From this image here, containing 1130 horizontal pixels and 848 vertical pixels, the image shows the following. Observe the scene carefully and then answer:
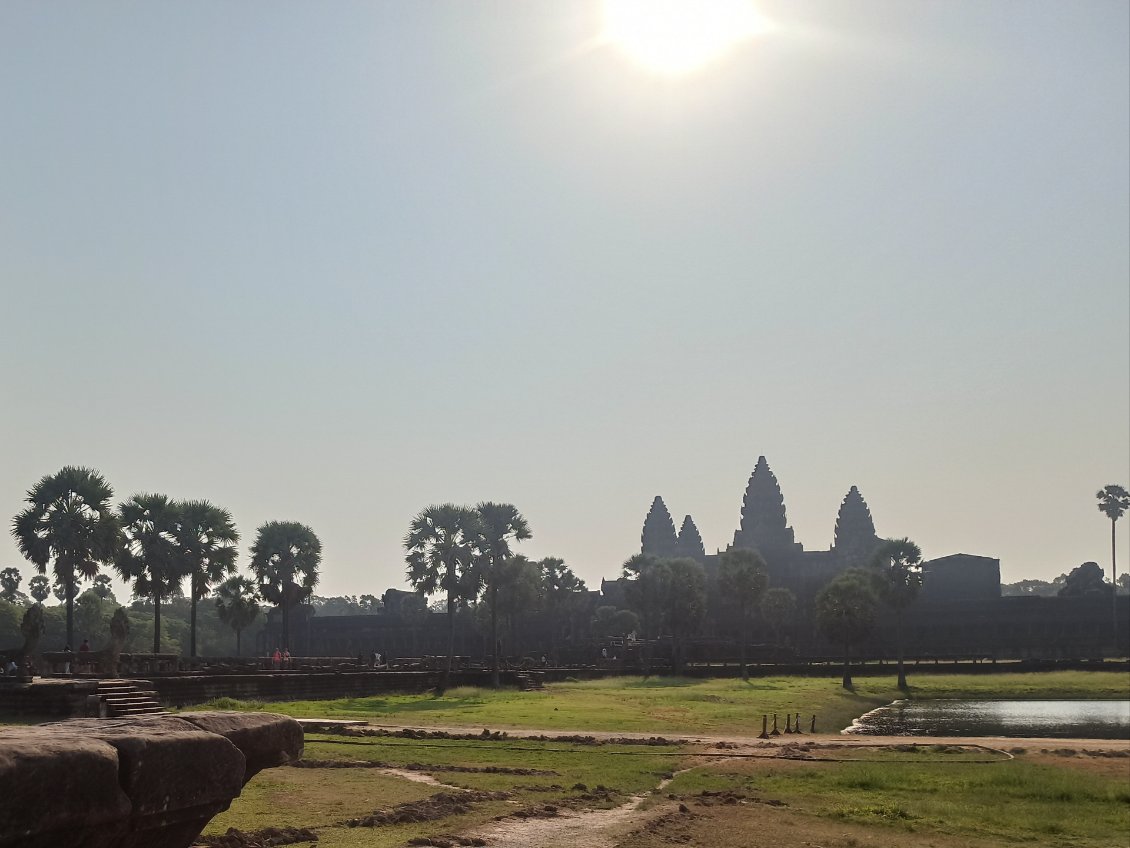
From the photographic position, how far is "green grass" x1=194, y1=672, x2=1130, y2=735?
115 feet

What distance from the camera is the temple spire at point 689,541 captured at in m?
156

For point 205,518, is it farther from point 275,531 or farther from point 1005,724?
point 1005,724

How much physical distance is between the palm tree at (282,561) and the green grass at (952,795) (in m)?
46.6

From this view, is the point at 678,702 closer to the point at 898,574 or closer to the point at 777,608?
the point at 898,574

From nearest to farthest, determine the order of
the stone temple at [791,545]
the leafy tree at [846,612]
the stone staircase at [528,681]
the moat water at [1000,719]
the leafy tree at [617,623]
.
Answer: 1. the moat water at [1000,719]
2. the stone staircase at [528,681]
3. the leafy tree at [846,612]
4. the leafy tree at [617,623]
5. the stone temple at [791,545]

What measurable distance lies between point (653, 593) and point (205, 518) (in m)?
43.4

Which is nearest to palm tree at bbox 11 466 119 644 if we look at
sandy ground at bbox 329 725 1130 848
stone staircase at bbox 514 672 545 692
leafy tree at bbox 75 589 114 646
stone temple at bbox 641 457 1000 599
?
stone staircase at bbox 514 672 545 692

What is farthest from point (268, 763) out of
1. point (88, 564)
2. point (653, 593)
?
point (653, 593)

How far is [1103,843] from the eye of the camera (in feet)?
51.4

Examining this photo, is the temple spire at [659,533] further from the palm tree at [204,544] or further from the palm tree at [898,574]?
the palm tree at [204,544]

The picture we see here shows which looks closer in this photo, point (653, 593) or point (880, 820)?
point (880, 820)

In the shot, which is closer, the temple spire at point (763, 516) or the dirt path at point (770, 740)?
the dirt path at point (770, 740)

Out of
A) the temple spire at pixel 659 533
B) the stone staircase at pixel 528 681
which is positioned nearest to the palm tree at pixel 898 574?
the stone staircase at pixel 528 681

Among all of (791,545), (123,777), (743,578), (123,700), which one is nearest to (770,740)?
(123,700)
